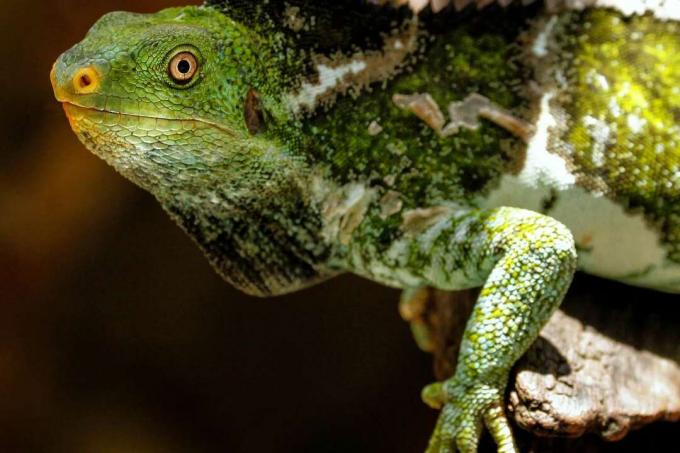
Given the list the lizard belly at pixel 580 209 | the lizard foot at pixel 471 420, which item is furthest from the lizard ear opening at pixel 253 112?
the lizard foot at pixel 471 420

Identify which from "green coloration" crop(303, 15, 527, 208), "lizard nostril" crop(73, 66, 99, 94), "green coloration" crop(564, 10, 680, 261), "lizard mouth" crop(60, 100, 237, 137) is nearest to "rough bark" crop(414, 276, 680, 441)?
"green coloration" crop(564, 10, 680, 261)

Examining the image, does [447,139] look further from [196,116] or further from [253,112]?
[196,116]

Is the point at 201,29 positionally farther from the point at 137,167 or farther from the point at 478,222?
the point at 478,222

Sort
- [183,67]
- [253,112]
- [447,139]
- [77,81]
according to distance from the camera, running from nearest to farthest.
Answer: [77,81] < [183,67] < [253,112] < [447,139]

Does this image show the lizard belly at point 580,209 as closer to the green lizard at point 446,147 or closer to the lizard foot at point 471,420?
the green lizard at point 446,147

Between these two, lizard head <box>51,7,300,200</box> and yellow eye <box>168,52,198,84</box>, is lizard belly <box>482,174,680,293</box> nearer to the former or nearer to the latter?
lizard head <box>51,7,300,200</box>

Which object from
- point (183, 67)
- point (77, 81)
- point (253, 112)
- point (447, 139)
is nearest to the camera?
point (77, 81)

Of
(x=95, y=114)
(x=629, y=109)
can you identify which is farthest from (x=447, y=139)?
(x=95, y=114)
